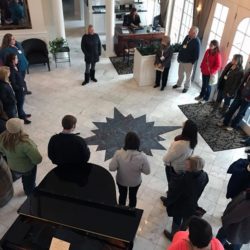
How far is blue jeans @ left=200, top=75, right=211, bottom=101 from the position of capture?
6.43 m

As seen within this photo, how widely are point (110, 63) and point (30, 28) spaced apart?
7.68 ft

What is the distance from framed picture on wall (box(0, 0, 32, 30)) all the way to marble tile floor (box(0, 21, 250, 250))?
116 centimetres

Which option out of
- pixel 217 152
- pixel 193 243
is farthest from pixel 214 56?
pixel 193 243

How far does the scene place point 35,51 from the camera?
7477 mm

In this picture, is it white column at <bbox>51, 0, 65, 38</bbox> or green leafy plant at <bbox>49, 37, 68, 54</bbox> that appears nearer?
white column at <bbox>51, 0, 65, 38</bbox>

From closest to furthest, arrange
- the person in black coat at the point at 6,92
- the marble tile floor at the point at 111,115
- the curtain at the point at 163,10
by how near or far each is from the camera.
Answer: the marble tile floor at the point at 111,115 < the person in black coat at the point at 6,92 < the curtain at the point at 163,10

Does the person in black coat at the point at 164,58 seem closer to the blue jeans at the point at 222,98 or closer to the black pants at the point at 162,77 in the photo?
the black pants at the point at 162,77

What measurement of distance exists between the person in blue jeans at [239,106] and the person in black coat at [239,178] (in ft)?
7.43

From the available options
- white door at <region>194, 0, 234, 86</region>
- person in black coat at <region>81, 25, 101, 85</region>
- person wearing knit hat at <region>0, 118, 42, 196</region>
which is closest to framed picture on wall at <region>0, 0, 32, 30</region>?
person in black coat at <region>81, 25, 101, 85</region>

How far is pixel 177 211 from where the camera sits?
10.3 ft

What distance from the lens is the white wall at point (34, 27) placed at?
278 inches

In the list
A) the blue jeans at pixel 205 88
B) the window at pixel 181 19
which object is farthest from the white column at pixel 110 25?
the blue jeans at pixel 205 88

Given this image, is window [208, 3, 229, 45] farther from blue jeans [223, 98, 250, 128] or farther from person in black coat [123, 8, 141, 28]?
person in black coat [123, 8, 141, 28]

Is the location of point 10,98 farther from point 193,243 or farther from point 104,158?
point 193,243
